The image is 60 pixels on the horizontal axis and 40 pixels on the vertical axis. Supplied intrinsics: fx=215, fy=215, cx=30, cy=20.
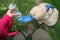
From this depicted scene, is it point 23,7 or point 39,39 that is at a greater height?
point 23,7

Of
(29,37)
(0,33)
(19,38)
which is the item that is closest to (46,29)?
(19,38)

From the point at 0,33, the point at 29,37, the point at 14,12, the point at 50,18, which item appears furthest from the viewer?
the point at 50,18

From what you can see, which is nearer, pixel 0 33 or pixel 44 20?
pixel 0 33

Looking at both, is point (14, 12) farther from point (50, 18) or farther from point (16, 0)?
point (16, 0)

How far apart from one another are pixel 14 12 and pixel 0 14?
0.72 m

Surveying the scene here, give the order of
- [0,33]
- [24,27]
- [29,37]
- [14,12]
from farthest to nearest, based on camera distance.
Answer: [24,27] → [29,37] → [14,12] → [0,33]

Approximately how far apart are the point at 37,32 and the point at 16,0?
0.59m

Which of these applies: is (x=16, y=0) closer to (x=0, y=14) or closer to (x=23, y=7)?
(x=23, y=7)

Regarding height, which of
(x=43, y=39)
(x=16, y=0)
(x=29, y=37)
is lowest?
(x=43, y=39)

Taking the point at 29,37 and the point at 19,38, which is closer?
the point at 29,37

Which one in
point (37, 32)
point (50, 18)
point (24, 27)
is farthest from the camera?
point (24, 27)

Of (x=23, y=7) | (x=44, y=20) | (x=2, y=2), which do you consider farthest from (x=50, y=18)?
(x=2, y=2)

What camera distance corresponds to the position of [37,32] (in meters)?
2.13

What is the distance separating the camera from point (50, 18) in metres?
1.98
